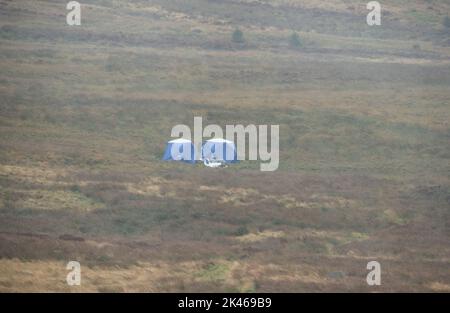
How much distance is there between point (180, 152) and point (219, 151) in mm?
2175

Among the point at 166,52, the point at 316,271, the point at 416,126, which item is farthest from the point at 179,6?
the point at 316,271

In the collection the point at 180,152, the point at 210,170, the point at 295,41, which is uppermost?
the point at 295,41

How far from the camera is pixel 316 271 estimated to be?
24.3 meters

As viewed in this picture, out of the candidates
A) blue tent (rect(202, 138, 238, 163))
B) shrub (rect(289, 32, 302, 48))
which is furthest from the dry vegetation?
shrub (rect(289, 32, 302, 48))

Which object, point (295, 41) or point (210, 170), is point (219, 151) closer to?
point (210, 170)

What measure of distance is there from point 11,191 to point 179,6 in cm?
7989

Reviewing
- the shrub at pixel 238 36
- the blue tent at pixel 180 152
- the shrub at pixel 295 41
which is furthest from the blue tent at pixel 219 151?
the shrub at pixel 295 41

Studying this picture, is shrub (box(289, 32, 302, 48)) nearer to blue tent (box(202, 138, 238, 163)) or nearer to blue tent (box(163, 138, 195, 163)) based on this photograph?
blue tent (box(202, 138, 238, 163))

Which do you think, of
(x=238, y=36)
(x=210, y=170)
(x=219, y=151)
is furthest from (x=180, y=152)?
(x=238, y=36)

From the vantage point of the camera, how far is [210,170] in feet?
137

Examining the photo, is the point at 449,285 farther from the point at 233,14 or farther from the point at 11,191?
the point at 233,14

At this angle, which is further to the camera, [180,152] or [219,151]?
[180,152]

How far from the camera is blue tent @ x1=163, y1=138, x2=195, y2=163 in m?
44.4

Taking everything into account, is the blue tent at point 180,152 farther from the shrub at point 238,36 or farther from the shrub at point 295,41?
the shrub at point 295,41
